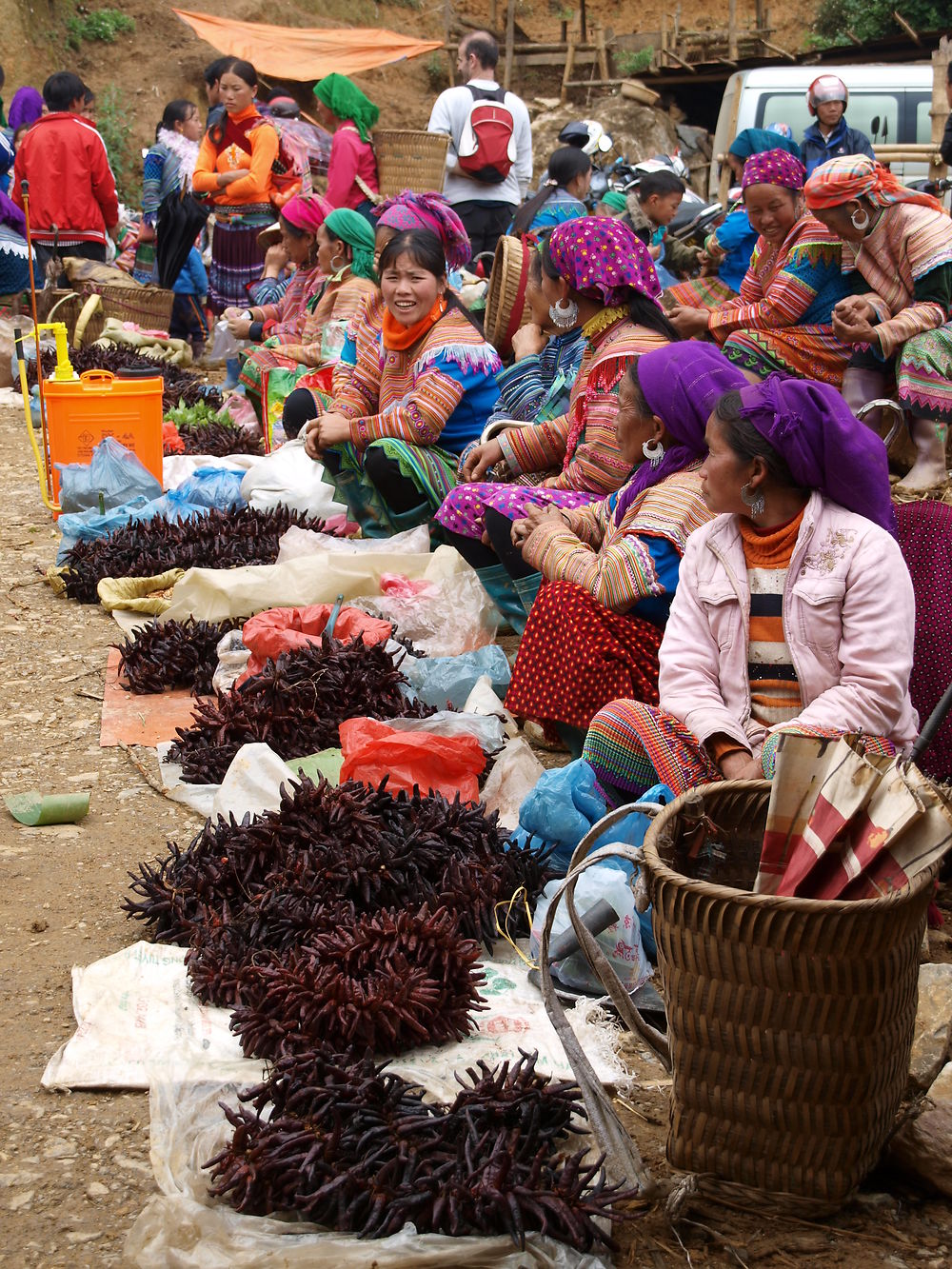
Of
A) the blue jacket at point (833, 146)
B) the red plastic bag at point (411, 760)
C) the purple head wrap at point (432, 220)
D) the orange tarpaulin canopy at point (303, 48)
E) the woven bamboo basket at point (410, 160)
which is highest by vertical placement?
the orange tarpaulin canopy at point (303, 48)

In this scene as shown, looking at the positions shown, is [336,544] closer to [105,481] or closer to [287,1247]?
[105,481]

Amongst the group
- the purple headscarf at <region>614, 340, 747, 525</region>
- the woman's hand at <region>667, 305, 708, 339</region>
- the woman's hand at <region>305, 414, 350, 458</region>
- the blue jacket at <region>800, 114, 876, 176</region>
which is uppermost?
the blue jacket at <region>800, 114, 876, 176</region>

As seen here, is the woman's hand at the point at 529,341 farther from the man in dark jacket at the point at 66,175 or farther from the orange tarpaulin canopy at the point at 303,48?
the orange tarpaulin canopy at the point at 303,48

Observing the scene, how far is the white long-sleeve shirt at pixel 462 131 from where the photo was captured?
9.11m

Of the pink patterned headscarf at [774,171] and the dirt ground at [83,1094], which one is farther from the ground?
the pink patterned headscarf at [774,171]

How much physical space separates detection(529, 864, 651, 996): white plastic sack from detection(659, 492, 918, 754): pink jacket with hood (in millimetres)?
377

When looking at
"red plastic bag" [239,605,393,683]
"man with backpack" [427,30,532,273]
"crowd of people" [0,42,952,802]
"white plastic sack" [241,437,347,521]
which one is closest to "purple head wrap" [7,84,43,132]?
"crowd of people" [0,42,952,802]

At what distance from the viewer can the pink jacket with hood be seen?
107 inches

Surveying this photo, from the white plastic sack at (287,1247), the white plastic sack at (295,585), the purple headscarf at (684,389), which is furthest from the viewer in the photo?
the white plastic sack at (295,585)

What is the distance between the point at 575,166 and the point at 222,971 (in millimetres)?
6644

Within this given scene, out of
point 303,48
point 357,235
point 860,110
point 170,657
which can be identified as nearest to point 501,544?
point 170,657

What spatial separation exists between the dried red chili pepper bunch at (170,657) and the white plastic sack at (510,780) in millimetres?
1333

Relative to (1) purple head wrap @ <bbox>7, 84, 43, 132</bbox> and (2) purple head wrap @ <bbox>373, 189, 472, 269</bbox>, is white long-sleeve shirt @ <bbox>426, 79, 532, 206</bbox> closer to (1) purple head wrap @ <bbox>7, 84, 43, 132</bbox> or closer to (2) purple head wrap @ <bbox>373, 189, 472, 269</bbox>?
(2) purple head wrap @ <bbox>373, 189, 472, 269</bbox>

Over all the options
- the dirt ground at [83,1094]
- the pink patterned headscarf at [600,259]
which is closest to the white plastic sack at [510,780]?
the dirt ground at [83,1094]
